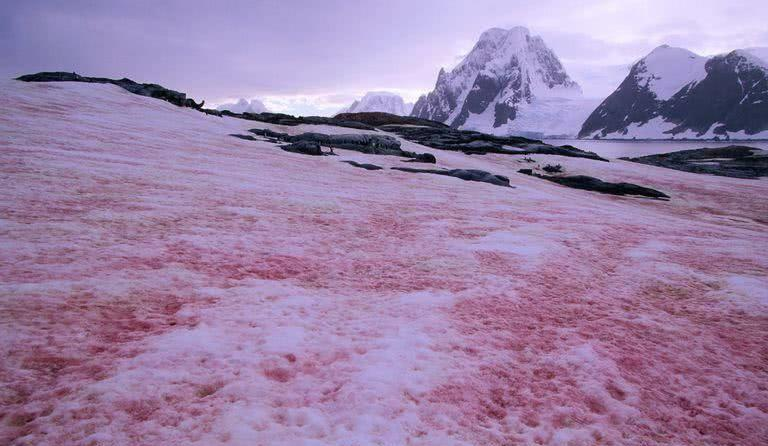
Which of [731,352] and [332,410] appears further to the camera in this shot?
[731,352]

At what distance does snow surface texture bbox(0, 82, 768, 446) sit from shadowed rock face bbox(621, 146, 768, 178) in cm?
4296

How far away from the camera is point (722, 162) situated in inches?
2276

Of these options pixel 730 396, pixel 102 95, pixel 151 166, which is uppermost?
pixel 102 95

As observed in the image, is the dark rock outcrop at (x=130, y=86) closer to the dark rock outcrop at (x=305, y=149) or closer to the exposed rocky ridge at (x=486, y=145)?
the dark rock outcrop at (x=305, y=149)

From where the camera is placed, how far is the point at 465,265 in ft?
23.0

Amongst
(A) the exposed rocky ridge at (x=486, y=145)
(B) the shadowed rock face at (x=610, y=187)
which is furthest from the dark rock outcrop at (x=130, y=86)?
(B) the shadowed rock face at (x=610, y=187)

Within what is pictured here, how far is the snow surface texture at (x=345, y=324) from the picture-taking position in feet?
10.3

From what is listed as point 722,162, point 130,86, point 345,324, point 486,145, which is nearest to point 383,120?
point 486,145

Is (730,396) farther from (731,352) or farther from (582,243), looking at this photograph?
(582,243)

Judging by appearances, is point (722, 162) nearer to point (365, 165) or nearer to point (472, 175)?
point (472, 175)

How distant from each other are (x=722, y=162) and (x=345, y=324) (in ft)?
232

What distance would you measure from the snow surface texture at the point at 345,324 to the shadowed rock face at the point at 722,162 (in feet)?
141

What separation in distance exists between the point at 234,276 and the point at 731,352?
19.4 ft

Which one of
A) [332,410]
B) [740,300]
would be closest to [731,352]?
[740,300]
